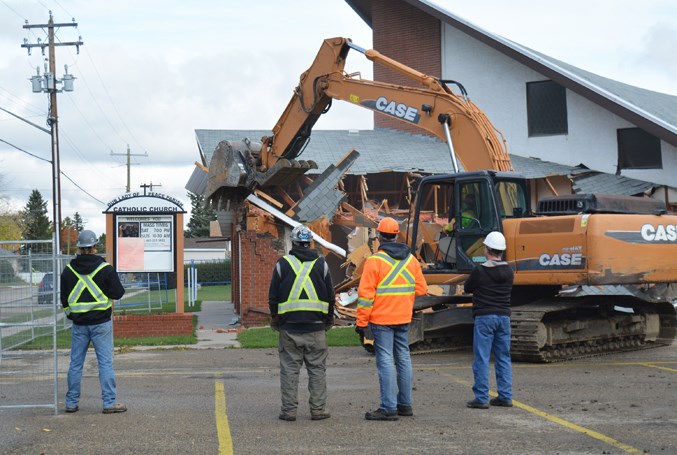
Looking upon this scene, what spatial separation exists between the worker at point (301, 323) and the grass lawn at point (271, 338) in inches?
293

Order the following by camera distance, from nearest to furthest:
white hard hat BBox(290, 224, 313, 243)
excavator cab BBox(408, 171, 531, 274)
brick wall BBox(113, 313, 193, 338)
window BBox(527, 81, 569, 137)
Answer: white hard hat BBox(290, 224, 313, 243)
excavator cab BBox(408, 171, 531, 274)
brick wall BBox(113, 313, 193, 338)
window BBox(527, 81, 569, 137)

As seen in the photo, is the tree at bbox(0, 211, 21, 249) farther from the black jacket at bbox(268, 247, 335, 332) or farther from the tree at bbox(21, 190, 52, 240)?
the black jacket at bbox(268, 247, 335, 332)

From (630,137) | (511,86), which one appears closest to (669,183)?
(630,137)

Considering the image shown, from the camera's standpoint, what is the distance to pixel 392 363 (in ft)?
31.5

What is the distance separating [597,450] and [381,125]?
28.4 m

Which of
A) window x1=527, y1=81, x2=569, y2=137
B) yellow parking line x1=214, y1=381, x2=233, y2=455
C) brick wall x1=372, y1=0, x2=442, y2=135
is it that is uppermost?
brick wall x1=372, y1=0, x2=442, y2=135

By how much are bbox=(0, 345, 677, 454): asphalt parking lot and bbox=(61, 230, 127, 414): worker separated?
0.87ft

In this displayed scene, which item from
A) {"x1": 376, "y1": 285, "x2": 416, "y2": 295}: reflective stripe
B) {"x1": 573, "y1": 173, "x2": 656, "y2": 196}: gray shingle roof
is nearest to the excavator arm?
{"x1": 376, "y1": 285, "x2": 416, "y2": 295}: reflective stripe

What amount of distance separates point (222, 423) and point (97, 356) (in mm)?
1760

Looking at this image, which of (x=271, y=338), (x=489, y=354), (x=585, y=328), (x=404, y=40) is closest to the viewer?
(x=489, y=354)

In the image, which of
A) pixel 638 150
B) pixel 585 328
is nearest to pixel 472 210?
pixel 585 328

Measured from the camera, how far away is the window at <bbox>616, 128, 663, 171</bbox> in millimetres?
27188

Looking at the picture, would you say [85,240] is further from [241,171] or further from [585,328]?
A: [241,171]

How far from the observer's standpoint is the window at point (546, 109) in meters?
29.4
